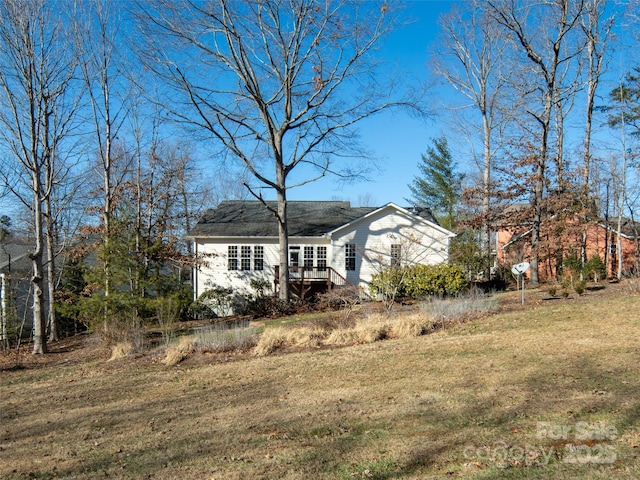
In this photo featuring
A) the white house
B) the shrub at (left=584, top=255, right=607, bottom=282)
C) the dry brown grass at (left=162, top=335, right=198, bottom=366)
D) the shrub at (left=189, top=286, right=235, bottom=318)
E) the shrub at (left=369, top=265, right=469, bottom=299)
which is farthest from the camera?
the white house

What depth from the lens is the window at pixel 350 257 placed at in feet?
76.4

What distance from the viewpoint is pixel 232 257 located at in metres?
23.5

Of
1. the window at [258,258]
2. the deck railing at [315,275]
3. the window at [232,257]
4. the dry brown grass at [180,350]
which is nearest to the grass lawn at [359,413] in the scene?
the dry brown grass at [180,350]

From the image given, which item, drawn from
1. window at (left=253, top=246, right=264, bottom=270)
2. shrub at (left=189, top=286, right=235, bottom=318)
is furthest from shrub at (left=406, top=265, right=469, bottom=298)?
shrub at (left=189, top=286, right=235, bottom=318)

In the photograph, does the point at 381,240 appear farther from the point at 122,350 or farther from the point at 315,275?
the point at 122,350

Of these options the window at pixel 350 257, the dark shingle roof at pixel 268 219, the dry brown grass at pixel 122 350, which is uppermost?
the dark shingle roof at pixel 268 219

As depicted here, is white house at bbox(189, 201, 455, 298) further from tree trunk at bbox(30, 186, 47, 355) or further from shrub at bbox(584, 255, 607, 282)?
tree trunk at bbox(30, 186, 47, 355)

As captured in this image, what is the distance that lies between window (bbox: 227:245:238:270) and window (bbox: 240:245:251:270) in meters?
0.29

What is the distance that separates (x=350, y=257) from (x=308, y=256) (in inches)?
82.7

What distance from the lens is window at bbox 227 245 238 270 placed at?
922 inches

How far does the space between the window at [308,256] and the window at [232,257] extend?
3.35m

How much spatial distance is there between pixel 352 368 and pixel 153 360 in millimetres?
4922

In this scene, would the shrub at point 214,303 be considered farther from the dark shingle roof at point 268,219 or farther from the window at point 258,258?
the dark shingle roof at point 268,219

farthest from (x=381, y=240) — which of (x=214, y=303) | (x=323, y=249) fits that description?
(x=214, y=303)
